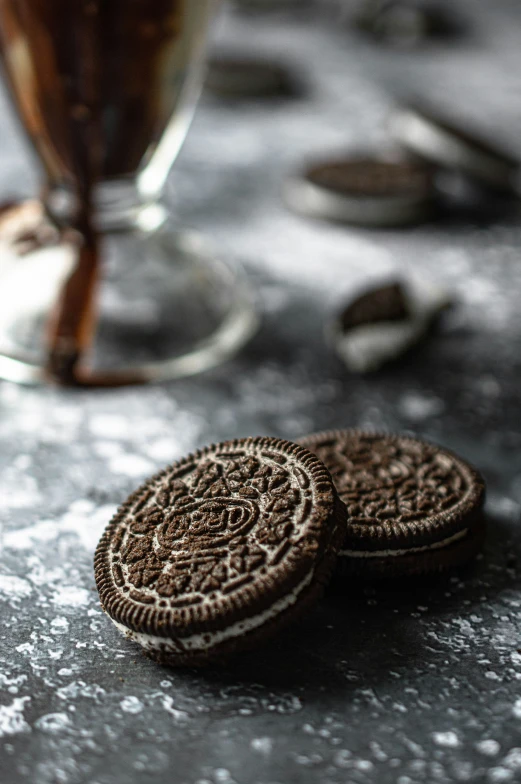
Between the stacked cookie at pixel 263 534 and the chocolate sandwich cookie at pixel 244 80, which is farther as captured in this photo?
the chocolate sandwich cookie at pixel 244 80

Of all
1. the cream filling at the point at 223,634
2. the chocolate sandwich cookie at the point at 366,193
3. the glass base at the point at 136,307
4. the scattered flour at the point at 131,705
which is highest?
the cream filling at the point at 223,634

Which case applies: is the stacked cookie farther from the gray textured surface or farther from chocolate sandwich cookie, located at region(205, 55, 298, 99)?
chocolate sandwich cookie, located at region(205, 55, 298, 99)

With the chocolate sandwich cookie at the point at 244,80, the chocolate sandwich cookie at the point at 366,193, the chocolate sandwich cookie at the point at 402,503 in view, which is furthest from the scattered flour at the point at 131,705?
the chocolate sandwich cookie at the point at 244,80

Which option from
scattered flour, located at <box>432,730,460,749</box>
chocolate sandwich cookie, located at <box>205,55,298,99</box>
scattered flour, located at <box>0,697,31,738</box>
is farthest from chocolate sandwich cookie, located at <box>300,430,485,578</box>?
chocolate sandwich cookie, located at <box>205,55,298,99</box>

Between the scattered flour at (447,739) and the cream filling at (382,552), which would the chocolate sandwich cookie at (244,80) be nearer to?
the cream filling at (382,552)

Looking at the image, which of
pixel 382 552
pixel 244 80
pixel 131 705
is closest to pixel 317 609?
pixel 382 552

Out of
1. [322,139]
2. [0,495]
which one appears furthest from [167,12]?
[322,139]

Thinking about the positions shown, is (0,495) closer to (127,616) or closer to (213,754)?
(127,616)
